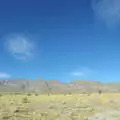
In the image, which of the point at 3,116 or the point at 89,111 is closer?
the point at 3,116

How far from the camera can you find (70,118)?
25.4 meters

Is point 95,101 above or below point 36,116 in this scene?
above

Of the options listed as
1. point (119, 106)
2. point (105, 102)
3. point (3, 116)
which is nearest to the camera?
point (3, 116)

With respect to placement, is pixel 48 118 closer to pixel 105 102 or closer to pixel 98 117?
pixel 98 117

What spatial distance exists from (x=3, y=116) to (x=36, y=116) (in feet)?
9.00

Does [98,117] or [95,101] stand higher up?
[95,101]

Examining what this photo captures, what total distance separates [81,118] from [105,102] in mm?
14504

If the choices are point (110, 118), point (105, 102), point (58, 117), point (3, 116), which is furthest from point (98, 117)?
point (105, 102)

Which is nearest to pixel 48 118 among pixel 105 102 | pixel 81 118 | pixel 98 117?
pixel 81 118

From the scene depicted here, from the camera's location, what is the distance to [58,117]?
26250mm

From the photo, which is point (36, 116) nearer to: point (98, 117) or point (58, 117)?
point (58, 117)

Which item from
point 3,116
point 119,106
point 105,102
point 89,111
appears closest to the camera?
point 3,116

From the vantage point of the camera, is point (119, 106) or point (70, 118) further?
point (119, 106)

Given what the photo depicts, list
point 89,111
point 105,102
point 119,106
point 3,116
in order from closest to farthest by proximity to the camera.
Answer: point 3,116
point 89,111
point 119,106
point 105,102
